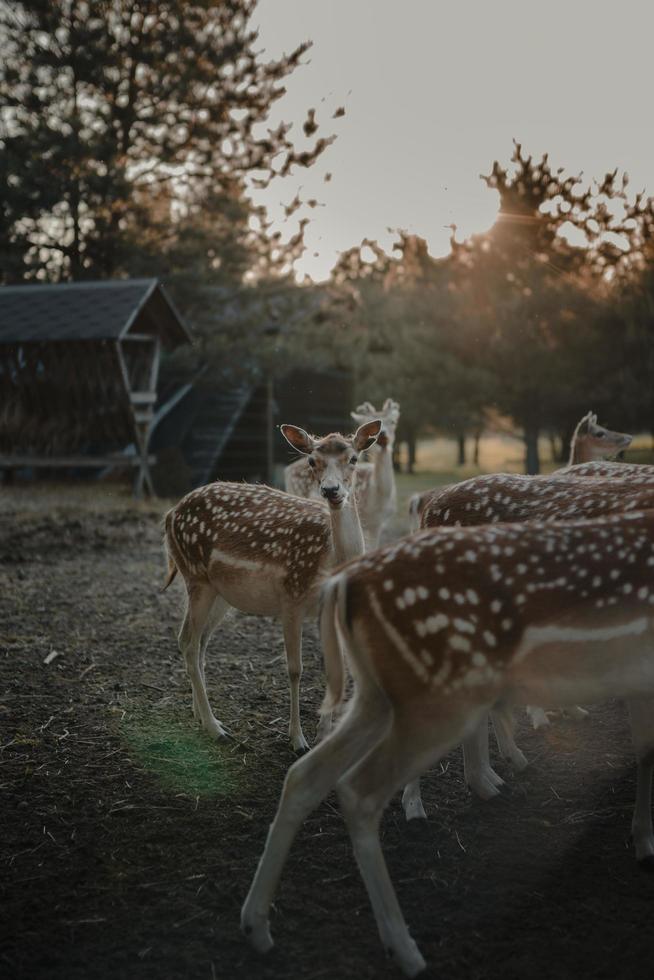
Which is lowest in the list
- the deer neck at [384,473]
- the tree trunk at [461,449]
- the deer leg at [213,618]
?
the tree trunk at [461,449]

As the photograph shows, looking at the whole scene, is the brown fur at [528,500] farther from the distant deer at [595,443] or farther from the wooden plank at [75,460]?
the wooden plank at [75,460]

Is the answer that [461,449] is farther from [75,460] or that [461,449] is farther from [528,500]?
[528,500]

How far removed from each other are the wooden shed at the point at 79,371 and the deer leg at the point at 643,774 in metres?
12.7

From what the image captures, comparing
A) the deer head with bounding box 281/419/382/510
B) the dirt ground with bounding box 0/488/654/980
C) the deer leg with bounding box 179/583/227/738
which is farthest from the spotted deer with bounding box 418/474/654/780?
the deer leg with bounding box 179/583/227/738

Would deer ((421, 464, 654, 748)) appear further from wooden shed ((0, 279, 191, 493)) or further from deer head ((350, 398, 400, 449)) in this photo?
wooden shed ((0, 279, 191, 493))

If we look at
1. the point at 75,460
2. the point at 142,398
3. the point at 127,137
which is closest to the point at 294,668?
the point at 142,398

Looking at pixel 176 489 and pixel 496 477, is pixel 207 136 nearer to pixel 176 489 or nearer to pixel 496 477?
pixel 176 489

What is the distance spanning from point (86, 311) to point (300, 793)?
13749 mm

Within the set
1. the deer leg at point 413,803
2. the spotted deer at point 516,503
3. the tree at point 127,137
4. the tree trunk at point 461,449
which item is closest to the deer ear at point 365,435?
the spotted deer at point 516,503

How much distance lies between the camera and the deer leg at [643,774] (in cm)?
335

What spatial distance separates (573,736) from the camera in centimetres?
473

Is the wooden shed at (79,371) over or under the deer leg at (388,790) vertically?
over

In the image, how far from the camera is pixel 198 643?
193 inches

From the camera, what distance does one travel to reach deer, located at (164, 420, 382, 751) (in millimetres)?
4672
